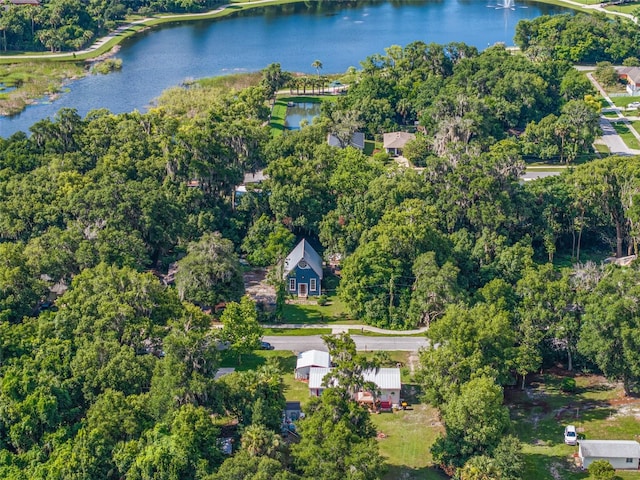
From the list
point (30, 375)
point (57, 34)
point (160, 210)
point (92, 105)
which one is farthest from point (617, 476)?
point (57, 34)

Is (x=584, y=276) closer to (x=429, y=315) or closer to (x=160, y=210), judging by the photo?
(x=429, y=315)

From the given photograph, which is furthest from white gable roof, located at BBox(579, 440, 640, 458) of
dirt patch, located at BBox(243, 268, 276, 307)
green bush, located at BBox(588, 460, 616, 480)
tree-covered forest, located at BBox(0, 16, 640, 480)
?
dirt patch, located at BBox(243, 268, 276, 307)

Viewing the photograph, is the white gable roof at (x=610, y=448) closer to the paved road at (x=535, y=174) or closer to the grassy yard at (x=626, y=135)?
the paved road at (x=535, y=174)

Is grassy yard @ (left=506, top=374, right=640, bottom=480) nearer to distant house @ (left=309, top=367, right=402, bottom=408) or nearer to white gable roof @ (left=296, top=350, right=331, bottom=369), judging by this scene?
distant house @ (left=309, top=367, right=402, bottom=408)

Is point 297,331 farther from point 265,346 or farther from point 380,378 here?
point 380,378

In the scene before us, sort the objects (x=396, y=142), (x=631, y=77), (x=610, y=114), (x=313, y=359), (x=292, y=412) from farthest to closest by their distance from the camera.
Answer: (x=631, y=77), (x=610, y=114), (x=396, y=142), (x=313, y=359), (x=292, y=412)

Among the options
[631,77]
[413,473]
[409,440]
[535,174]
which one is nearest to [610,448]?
[413,473]
